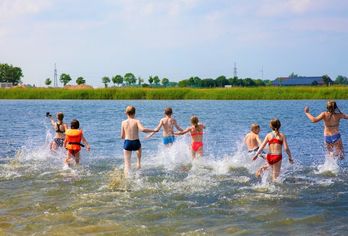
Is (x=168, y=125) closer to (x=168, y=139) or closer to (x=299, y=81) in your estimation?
(x=168, y=139)

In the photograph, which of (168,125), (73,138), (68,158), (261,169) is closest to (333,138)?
(261,169)

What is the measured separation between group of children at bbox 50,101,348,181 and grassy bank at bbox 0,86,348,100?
50560 millimetres

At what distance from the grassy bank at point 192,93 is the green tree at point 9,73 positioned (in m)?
73.2

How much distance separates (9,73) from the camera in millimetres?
149125

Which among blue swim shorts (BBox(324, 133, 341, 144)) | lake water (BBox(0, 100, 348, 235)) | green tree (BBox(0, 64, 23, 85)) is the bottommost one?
lake water (BBox(0, 100, 348, 235))

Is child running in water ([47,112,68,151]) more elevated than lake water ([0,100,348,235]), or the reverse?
child running in water ([47,112,68,151])

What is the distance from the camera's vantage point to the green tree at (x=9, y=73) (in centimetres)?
14862

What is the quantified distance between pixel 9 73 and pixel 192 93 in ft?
310

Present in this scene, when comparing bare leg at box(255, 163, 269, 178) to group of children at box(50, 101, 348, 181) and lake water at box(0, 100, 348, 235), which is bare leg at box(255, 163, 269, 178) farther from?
lake water at box(0, 100, 348, 235)

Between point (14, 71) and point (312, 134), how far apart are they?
446 ft

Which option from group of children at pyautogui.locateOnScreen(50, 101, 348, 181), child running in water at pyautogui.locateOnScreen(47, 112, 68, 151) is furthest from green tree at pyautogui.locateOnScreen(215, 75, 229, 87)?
child running in water at pyautogui.locateOnScreen(47, 112, 68, 151)

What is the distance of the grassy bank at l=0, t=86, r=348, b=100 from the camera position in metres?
64.4

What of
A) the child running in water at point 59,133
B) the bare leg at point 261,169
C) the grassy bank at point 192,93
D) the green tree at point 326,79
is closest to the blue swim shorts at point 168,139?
the child running in water at point 59,133

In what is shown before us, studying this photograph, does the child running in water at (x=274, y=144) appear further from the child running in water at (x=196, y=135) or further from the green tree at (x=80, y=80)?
the green tree at (x=80, y=80)
